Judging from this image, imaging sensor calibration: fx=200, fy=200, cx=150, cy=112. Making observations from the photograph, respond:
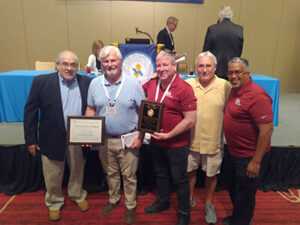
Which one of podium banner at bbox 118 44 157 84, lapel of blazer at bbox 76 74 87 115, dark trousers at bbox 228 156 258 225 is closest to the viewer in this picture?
dark trousers at bbox 228 156 258 225

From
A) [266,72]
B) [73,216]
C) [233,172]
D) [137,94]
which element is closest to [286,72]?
[266,72]

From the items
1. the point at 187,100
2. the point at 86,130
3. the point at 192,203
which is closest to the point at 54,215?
the point at 86,130

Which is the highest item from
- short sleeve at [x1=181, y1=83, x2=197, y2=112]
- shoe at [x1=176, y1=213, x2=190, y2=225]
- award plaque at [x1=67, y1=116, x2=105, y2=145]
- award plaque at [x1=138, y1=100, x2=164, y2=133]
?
short sleeve at [x1=181, y1=83, x2=197, y2=112]

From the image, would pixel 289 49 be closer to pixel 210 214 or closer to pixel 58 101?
pixel 210 214

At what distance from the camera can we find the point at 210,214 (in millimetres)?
1881

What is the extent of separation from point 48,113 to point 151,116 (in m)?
0.86

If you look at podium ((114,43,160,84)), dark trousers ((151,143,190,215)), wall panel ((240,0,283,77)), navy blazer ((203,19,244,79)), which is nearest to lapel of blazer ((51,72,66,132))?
dark trousers ((151,143,190,215))

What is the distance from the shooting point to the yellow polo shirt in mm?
1620

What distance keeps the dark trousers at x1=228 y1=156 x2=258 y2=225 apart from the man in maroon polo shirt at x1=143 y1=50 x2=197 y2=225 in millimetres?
397

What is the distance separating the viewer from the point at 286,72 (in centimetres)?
639

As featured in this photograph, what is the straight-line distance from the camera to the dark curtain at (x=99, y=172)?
2211mm

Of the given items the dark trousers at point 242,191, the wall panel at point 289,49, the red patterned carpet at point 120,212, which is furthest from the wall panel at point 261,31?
the dark trousers at point 242,191

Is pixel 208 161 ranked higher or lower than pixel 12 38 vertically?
lower

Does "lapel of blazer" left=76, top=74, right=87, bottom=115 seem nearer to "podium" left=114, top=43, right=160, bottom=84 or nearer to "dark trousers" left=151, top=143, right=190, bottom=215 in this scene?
"dark trousers" left=151, top=143, right=190, bottom=215
